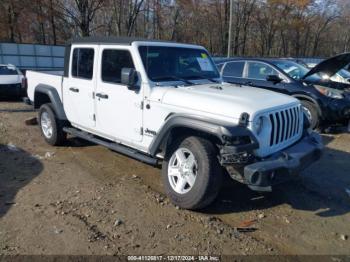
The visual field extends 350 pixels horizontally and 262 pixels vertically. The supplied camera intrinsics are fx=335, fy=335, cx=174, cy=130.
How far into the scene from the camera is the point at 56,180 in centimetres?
498

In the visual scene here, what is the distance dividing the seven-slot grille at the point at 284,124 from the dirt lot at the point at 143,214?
2.96 ft

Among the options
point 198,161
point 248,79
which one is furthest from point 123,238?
point 248,79

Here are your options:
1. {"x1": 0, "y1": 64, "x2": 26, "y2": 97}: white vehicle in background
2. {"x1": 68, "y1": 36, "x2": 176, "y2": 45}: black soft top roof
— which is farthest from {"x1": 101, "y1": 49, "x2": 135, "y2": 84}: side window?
{"x1": 0, "y1": 64, "x2": 26, "y2": 97}: white vehicle in background

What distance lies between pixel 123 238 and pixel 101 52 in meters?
2.94

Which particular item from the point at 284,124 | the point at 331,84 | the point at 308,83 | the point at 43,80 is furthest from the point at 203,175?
the point at 331,84

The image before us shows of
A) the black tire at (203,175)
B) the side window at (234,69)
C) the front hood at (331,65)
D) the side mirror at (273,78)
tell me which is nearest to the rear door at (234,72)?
the side window at (234,69)

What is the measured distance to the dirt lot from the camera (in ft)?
11.2

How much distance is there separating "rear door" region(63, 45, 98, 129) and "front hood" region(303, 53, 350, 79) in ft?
18.0

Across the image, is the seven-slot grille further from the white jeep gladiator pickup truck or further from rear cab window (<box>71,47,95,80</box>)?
rear cab window (<box>71,47,95,80</box>)

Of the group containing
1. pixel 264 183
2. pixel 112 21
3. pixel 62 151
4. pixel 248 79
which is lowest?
pixel 62 151

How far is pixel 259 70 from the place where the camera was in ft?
28.4

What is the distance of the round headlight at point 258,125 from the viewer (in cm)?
369

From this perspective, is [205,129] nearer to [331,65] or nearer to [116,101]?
[116,101]

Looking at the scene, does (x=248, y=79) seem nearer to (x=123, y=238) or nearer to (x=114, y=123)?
(x=114, y=123)
